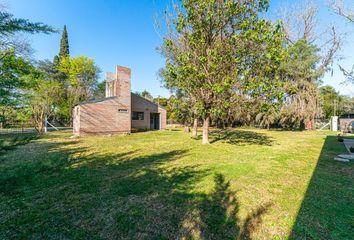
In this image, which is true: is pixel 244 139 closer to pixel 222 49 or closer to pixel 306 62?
pixel 222 49

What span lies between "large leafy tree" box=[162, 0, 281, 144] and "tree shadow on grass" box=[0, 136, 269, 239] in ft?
16.5

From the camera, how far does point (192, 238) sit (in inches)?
98.5

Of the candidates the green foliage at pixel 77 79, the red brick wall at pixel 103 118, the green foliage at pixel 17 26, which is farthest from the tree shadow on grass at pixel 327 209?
the green foliage at pixel 77 79

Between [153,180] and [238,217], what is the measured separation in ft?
7.89

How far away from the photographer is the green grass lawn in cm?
266

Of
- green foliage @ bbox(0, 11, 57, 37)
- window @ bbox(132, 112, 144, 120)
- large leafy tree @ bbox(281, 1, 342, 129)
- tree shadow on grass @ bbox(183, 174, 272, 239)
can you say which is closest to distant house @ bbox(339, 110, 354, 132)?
large leafy tree @ bbox(281, 1, 342, 129)

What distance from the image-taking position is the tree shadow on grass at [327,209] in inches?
103

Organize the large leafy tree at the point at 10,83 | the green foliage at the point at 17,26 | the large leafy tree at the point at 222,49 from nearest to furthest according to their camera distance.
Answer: the green foliage at the point at 17,26 < the large leafy tree at the point at 10,83 < the large leafy tree at the point at 222,49

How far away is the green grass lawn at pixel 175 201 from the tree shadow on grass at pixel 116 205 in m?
0.02

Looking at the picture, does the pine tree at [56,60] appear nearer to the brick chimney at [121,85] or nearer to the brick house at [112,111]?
the brick house at [112,111]

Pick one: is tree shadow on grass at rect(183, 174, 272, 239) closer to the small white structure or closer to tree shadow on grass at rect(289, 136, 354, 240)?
tree shadow on grass at rect(289, 136, 354, 240)

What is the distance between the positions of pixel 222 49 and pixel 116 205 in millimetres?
8807

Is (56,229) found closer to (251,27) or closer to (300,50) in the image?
(251,27)

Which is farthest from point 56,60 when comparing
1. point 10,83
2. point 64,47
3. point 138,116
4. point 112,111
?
point 10,83
